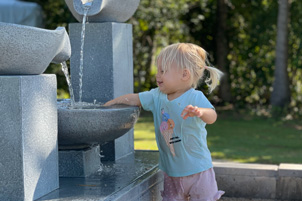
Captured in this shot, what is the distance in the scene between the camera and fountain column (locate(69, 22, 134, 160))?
4.22 m

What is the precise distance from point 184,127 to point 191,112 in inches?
12.8

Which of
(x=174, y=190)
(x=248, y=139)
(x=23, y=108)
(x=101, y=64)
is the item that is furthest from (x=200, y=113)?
(x=248, y=139)

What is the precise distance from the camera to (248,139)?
8203mm

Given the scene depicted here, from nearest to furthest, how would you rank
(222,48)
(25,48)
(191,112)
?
(25,48)
(191,112)
(222,48)

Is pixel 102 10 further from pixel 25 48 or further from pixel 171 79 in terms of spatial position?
pixel 25 48

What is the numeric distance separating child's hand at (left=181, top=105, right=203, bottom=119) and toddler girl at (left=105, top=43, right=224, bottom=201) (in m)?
0.23

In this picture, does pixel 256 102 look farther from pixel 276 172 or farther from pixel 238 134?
pixel 276 172

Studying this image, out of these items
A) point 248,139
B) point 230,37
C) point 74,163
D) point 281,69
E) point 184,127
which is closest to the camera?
A: point 184,127

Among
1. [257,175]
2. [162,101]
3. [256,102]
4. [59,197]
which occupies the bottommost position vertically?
[256,102]

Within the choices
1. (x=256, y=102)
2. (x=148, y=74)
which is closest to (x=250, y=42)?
(x=256, y=102)

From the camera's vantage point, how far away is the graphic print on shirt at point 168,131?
338 centimetres

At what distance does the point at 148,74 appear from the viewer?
12609 mm

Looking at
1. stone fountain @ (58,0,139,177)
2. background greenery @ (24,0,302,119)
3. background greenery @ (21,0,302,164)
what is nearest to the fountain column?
stone fountain @ (58,0,139,177)

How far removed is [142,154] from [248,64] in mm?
7759
